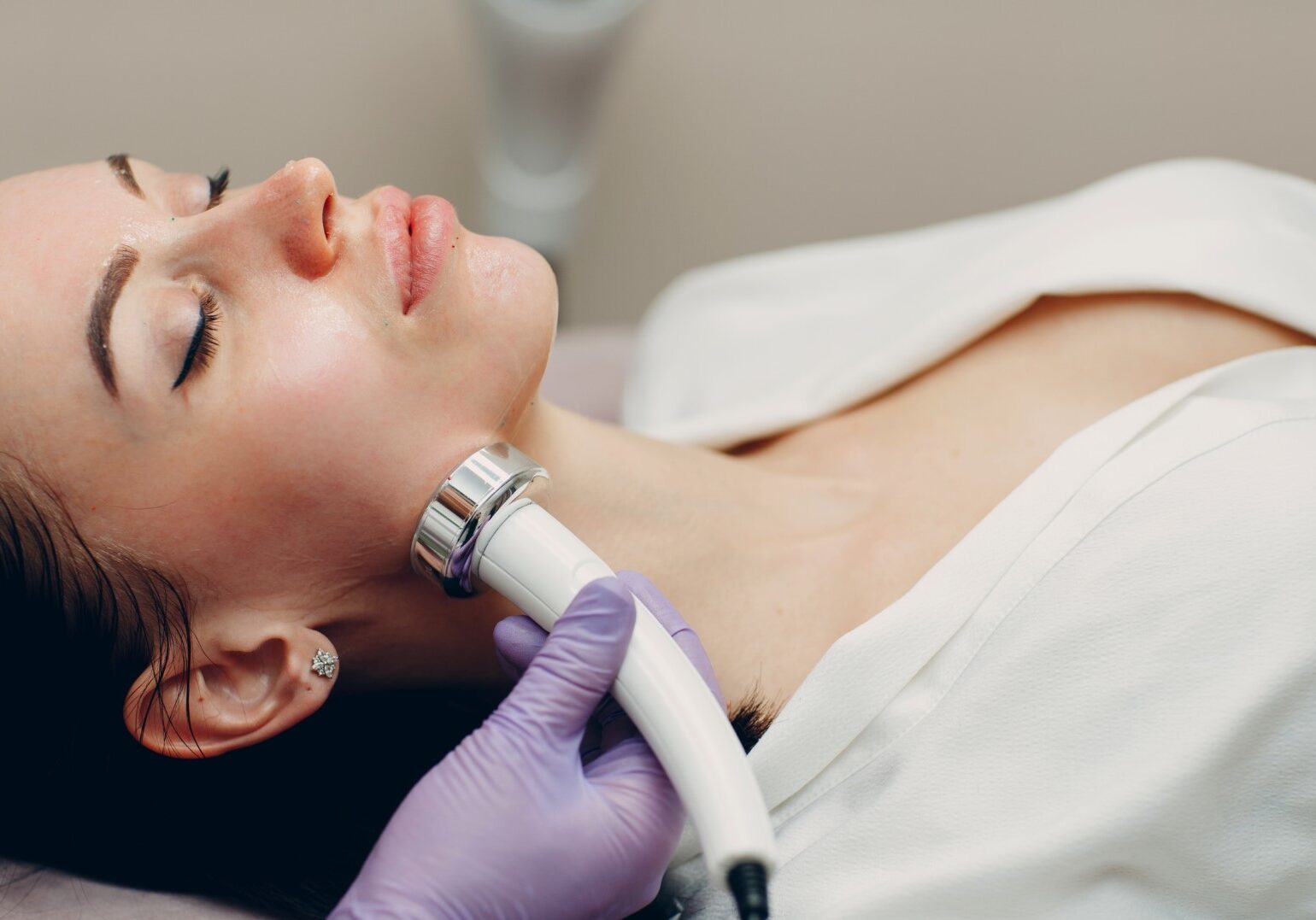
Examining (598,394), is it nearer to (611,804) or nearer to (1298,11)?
(611,804)

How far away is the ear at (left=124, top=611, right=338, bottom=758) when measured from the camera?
92 cm

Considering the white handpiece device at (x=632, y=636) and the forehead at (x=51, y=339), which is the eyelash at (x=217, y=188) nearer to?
the forehead at (x=51, y=339)

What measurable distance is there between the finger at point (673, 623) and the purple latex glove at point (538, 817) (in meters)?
0.08

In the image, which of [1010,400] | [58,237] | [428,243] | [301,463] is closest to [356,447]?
[301,463]

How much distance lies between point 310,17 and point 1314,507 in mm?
1686

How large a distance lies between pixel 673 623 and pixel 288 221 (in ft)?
1.42

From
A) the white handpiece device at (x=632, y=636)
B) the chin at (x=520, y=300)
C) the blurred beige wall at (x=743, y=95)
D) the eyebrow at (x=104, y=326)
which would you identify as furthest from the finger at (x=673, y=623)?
the blurred beige wall at (x=743, y=95)

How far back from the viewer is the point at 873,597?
1.06 m


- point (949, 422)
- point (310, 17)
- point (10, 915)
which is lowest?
point (10, 915)

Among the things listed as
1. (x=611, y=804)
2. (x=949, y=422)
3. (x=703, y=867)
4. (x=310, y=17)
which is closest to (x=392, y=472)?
(x=611, y=804)

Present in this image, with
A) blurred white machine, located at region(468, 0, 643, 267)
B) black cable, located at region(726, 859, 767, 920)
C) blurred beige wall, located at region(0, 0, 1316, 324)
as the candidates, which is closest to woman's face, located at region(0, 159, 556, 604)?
black cable, located at region(726, 859, 767, 920)

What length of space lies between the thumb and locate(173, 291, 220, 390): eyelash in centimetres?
33

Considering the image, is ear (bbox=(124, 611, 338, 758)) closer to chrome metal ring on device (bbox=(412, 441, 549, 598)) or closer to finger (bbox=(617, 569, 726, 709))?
chrome metal ring on device (bbox=(412, 441, 549, 598))

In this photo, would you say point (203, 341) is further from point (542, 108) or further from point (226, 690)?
point (542, 108)
